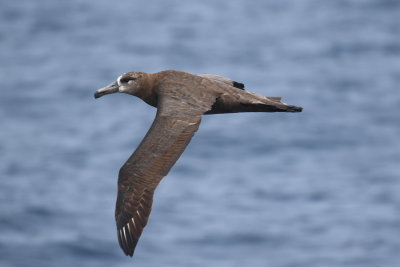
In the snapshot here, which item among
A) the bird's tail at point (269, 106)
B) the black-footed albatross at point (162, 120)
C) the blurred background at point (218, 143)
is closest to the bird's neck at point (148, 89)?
the black-footed albatross at point (162, 120)

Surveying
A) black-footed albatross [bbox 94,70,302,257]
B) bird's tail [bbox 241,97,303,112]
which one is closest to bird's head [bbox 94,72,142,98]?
black-footed albatross [bbox 94,70,302,257]

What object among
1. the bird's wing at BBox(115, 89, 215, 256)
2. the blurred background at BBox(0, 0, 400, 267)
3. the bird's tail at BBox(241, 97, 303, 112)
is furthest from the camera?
the blurred background at BBox(0, 0, 400, 267)

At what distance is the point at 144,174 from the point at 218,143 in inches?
1099

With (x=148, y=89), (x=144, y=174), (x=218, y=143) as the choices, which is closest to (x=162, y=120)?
(x=144, y=174)

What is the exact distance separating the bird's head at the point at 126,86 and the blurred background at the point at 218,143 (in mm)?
20335

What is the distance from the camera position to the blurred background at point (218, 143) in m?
39.3

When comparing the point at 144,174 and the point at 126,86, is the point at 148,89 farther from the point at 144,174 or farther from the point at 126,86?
the point at 144,174

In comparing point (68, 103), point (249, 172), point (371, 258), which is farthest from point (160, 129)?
point (68, 103)

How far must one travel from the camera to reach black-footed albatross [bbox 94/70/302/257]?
51.8ft

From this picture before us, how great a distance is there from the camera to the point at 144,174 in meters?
15.8

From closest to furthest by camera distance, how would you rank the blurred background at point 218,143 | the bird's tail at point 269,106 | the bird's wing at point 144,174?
the bird's wing at point 144,174, the bird's tail at point 269,106, the blurred background at point 218,143

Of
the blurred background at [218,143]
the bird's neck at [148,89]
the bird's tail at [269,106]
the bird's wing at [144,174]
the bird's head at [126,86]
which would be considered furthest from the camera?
the blurred background at [218,143]

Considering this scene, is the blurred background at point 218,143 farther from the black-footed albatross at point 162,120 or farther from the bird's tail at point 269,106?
the bird's tail at point 269,106

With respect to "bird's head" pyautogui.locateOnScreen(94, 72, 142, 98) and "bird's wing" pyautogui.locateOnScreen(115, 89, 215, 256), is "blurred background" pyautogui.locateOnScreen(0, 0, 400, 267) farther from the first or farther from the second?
"bird's wing" pyautogui.locateOnScreen(115, 89, 215, 256)
